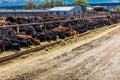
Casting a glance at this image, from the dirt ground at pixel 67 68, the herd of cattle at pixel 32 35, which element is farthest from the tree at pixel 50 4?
the dirt ground at pixel 67 68

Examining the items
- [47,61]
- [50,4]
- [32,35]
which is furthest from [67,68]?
[50,4]

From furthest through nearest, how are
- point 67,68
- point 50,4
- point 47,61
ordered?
point 50,4 → point 47,61 → point 67,68

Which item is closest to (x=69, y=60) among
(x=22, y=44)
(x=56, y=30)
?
(x=22, y=44)

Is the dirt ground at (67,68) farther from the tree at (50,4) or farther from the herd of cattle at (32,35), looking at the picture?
the tree at (50,4)

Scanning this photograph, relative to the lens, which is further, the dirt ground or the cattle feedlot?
the cattle feedlot

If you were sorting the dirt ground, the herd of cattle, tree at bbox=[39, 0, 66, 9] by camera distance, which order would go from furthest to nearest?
1. tree at bbox=[39, 0, 66, 9]
2. the herd of cattle
3. the dirt ground

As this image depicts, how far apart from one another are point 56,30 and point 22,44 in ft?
18.5

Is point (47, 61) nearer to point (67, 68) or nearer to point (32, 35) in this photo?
point (67, 68)

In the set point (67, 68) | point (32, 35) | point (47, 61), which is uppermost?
point (67, 68)

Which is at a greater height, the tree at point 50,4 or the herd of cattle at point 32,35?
the herd of cattle at point 32,35

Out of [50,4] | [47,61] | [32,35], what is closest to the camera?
[47,61]

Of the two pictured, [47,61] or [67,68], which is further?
[47,61]

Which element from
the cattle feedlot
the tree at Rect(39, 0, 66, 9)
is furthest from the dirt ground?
the tree at Rect(39, 0, 66, 9)

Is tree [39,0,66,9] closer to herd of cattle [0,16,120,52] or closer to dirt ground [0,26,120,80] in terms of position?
herd of cattle [0,16,120,52]
